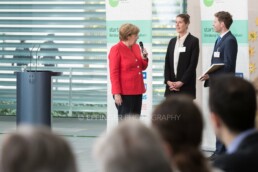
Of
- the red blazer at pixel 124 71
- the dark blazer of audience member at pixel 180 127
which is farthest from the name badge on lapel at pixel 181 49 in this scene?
the dark blazer of audience member at pixel 180 127

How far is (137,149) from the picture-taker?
1.72 m

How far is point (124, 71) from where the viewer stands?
7.52 m

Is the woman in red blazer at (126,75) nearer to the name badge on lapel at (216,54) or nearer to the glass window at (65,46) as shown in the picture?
the name badge on lapel at (216,54)

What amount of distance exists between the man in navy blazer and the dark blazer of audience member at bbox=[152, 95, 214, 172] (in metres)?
4.98

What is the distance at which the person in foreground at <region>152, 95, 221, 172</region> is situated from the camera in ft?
7.58

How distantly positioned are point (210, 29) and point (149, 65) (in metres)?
0.92

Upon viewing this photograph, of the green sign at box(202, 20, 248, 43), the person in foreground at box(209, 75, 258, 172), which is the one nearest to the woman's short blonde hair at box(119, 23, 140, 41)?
the green sign at box(202, 20, 248, 43)

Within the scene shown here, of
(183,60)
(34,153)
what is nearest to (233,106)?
(34,153)

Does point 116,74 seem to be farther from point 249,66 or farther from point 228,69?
point 249,66

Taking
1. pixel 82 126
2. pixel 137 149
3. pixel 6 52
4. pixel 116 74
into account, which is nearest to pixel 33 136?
pixel 137 149

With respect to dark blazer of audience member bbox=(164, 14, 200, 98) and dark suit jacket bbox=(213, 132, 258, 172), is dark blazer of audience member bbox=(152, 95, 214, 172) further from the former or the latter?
dark blazer of audience member bbox=(164, 14, 200, 98)

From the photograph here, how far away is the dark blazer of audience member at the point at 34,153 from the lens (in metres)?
1.64

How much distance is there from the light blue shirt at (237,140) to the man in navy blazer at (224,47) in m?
4.72

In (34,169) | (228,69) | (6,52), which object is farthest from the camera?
(6,52)
